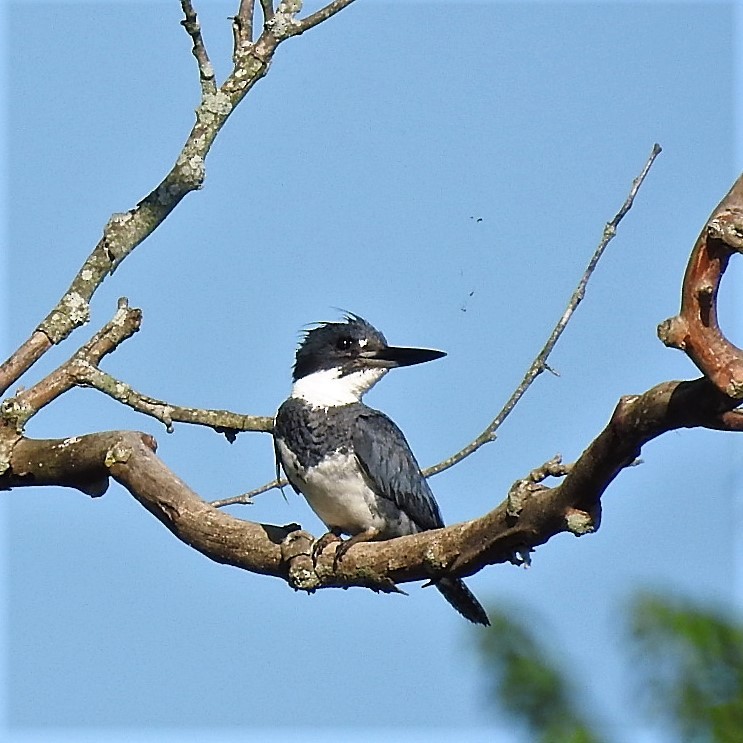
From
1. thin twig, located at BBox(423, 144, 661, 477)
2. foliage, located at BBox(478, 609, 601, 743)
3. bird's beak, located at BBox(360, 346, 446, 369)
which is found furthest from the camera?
foliage, located at BBox(478, 609, 601, 743)

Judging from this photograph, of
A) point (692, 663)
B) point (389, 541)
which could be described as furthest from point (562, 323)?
point (692, 663)

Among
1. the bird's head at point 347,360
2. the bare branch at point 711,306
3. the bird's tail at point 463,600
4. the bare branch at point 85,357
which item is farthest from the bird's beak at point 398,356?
the bare branch at point 711,306

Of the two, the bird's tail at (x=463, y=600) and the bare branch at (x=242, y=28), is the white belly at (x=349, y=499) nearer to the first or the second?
the bird's tail at (x=463, y=600)

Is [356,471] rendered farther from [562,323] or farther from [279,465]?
[562,323]

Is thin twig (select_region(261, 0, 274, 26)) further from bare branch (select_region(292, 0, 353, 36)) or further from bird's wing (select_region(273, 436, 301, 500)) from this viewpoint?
bird's wing (select_region(273, 436, 301, 500))

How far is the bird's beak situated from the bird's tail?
983 mm

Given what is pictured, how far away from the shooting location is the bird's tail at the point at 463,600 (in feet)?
14.1

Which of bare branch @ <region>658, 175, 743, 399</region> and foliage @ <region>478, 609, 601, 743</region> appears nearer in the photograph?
bare branch @ <region>658, 175, 743, 399</region>

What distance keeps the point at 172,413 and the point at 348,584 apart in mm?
981

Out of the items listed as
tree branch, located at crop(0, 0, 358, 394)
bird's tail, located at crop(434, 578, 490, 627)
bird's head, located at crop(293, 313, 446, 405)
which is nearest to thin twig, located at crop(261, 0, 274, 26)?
tree branch, located at crop(0, 0, 358, 394)

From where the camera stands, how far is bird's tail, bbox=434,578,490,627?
4.31 m

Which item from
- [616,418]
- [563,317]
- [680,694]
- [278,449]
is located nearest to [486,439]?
[563,317]

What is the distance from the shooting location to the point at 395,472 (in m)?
4.56

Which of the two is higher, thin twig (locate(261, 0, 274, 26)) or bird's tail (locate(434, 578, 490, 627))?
thin twig (locate(261, 0, 274, 26))
